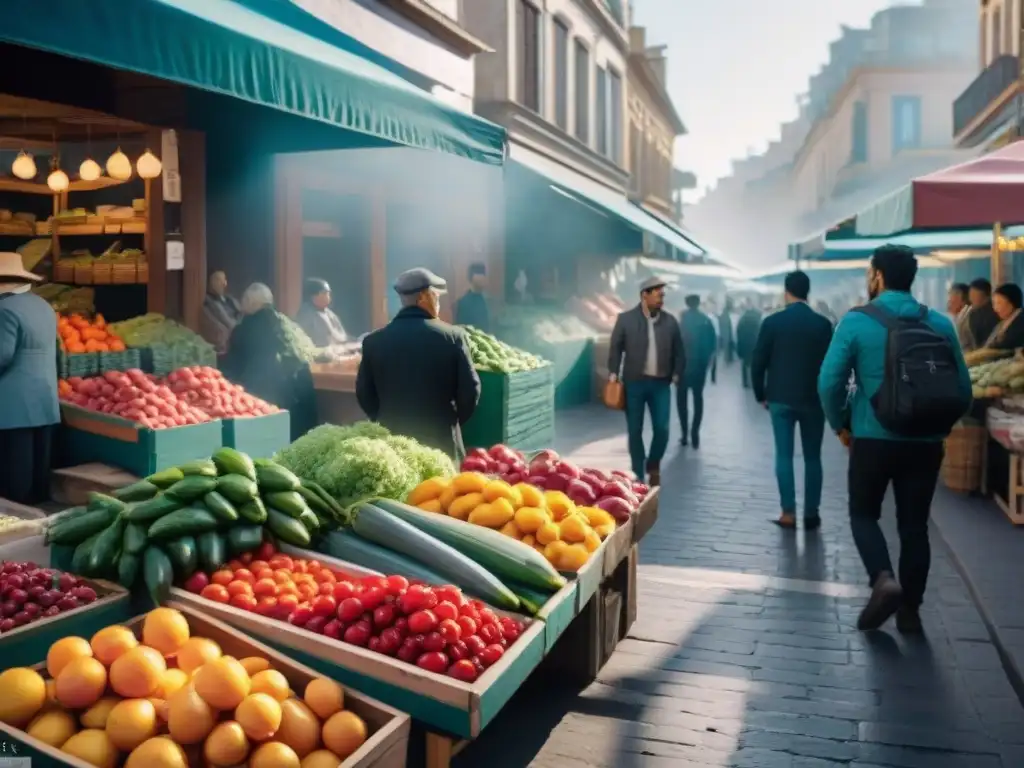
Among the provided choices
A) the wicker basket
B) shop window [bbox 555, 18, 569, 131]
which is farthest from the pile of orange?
shop window [bbox 555, 18, 569, 131]

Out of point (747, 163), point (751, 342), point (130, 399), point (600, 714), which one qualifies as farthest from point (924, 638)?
point (747, 163)

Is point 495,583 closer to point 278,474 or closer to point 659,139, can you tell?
point 278,474

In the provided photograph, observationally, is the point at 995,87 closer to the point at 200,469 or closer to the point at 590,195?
the point at 590,195

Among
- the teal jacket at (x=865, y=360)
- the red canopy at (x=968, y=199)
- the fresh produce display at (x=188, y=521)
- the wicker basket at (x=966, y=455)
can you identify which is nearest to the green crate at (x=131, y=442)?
the fresh produce display at (x=188, y=521)

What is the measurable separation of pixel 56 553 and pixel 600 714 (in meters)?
2.65

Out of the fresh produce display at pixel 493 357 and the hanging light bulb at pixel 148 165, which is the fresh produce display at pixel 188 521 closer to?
the fresh produce display at pixel 493 357

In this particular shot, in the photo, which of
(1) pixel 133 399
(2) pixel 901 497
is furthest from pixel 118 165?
(2) pixel 901 497

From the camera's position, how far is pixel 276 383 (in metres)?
9.93

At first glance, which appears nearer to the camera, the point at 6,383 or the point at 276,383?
the point at 6,383

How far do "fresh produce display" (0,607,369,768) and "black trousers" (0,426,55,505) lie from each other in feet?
14.2

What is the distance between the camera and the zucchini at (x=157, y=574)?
166 inches

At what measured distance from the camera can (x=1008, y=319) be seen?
11656 millimetres

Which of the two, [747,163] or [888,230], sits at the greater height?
[747,163]

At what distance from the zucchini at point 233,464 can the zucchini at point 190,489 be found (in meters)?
0.20
